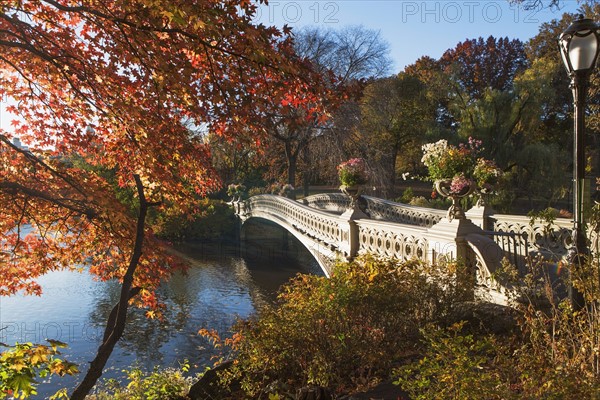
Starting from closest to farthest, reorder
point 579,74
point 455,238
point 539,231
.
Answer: point 579,74 < point 455,238 < point 539,231

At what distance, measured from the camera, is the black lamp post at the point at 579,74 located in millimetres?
4746

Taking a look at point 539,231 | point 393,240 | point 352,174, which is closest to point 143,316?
point 352,174

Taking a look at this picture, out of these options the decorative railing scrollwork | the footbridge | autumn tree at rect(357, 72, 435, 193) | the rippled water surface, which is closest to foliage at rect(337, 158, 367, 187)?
the footbridge

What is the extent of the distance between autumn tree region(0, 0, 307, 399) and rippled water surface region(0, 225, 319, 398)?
481 centimetres

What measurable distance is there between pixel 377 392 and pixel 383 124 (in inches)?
1085

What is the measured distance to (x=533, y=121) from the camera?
27.7 meters

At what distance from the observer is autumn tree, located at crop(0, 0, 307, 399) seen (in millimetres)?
3812

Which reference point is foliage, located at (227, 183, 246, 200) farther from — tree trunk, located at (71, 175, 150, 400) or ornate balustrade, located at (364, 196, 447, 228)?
tree trunk, located at (71, 175, 150, 400)

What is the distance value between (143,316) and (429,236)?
9414mm

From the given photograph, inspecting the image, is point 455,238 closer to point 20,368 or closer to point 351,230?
point 351,230

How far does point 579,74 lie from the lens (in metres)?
4.90

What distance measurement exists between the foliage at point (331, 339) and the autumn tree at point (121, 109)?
4.53 feet

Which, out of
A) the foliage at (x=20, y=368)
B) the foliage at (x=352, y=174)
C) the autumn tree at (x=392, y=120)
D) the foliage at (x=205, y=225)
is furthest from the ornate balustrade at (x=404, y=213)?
the foliage at (x=205, y=225)

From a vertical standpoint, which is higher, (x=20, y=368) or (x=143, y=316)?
(x=20, y=368)
